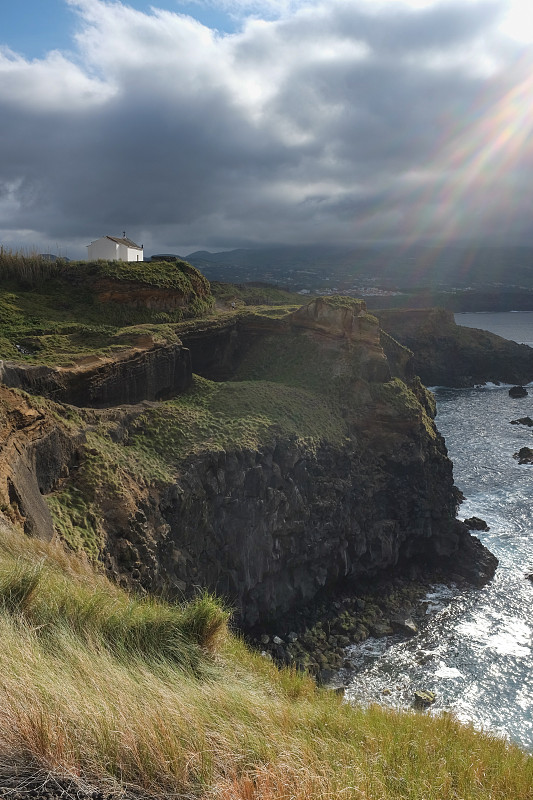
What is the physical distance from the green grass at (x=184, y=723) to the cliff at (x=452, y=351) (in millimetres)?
67871

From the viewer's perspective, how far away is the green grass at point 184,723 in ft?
10.4

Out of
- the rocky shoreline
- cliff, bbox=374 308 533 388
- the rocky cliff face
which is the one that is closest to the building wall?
the rocky cliff face

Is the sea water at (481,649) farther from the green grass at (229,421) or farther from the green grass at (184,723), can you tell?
the green grass at (229,421)

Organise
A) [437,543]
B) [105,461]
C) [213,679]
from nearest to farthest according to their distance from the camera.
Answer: [213,679] < [105,461] < [437,543]

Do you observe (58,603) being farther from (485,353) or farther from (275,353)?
(485,353)

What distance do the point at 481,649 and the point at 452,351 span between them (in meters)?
60.3

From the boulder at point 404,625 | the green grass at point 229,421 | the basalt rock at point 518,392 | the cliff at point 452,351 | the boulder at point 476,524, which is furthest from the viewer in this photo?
the cliff at point 452,351

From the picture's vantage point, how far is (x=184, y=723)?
368 centimetres

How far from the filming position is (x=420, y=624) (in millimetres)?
20719

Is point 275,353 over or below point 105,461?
over

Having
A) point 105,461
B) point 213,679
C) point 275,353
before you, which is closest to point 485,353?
point 275,353

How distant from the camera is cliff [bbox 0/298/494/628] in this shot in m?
14.3

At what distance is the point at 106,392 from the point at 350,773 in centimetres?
1760

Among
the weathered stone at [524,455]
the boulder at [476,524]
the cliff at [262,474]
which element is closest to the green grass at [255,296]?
the cliff at [262,474]
